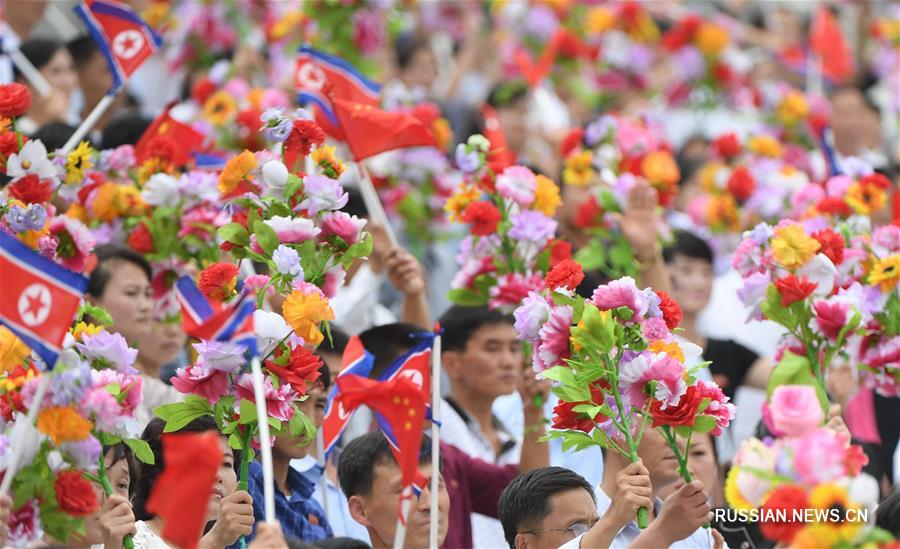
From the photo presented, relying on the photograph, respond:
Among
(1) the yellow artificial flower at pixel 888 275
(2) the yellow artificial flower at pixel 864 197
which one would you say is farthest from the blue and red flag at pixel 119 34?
(1) the yellow artificial flower at pixel 888 275

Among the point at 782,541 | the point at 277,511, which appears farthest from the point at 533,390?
the point at 782,541

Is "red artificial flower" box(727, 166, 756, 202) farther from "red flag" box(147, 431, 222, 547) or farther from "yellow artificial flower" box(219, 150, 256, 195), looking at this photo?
"red flag" box(147, 431, 222, 547)

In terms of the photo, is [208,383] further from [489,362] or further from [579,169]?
[579,169]

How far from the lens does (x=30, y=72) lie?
870 centimetres

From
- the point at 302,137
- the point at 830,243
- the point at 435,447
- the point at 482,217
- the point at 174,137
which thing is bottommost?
the point at 830,243

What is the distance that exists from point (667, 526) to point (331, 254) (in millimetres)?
1491

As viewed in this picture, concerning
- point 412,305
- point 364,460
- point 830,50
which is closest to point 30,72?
point 412,305

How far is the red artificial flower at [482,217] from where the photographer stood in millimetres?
6523

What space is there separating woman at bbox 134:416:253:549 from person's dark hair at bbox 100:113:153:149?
258 cm

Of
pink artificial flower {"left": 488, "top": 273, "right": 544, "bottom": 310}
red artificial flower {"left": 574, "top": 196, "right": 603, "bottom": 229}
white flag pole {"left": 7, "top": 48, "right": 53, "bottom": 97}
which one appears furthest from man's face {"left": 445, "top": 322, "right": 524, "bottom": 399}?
white flag pole {"left": 7, "top": 48, "right": 53, "bottom": 97}

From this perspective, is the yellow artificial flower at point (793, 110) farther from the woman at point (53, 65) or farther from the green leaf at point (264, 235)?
the green leaf at point (264, 235)

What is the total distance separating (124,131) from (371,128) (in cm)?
169

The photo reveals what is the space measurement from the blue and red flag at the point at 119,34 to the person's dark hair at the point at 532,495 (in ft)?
9.56

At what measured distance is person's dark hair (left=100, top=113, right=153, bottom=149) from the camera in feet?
25.5
